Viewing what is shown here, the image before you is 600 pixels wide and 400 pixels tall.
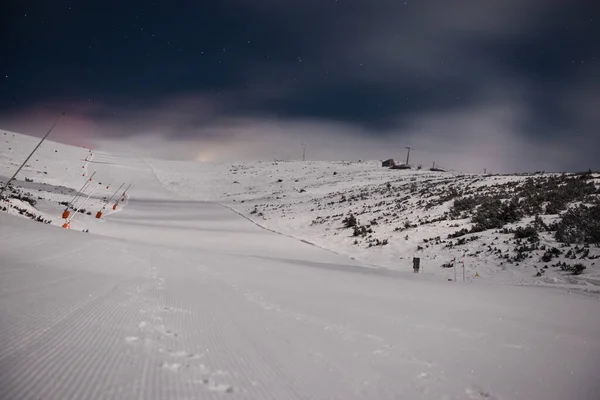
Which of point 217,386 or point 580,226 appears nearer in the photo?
point 217,386

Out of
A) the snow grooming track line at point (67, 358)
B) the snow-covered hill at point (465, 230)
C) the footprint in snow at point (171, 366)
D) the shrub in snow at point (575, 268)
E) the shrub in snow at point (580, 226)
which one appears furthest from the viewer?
the shrub in snow at point (580, 226)

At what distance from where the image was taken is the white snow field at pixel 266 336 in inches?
89.7

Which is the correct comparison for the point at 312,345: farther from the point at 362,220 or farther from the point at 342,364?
the point at 362,220

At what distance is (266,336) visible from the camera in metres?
3.38

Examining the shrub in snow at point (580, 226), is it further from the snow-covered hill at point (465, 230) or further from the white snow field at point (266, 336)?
the white snow field at point (266, 336)

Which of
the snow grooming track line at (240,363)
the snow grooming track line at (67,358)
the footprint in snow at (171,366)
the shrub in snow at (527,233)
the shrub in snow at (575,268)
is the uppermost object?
the shrub in snow at (527,233)

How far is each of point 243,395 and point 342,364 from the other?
3.34 ft

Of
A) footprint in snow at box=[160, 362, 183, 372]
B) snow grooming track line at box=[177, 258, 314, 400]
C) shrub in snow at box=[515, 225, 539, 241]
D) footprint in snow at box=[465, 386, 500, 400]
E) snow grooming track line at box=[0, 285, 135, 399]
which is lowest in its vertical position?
snow grooming track line at box=[0, 285, 135, 399]

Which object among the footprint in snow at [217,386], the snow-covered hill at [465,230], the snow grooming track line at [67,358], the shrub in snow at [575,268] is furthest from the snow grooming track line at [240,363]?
the shrub in snow at [575,268]

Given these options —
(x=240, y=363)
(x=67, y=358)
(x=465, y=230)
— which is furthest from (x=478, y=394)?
(x=465, y=230)

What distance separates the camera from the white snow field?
2.28 m

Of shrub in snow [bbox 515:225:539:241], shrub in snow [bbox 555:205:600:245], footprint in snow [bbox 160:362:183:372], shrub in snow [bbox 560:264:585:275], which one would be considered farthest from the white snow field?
shrub in snow [bbox 515:225:539:241]

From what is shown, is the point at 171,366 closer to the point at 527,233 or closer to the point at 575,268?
the point at 575,268

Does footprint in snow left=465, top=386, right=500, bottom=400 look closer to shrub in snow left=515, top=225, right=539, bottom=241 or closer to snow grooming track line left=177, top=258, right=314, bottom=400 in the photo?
snow grooming track line left=177, top=258, right=314, bottom=400
